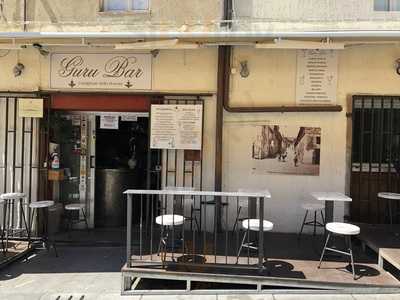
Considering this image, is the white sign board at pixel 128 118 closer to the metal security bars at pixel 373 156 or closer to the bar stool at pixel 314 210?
the bar stool at pixel 314 210

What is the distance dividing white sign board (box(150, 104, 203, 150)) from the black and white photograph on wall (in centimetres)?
103

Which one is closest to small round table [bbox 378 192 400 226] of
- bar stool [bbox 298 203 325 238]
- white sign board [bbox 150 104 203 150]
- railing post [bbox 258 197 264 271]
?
bar stool [bbox 298 203 325 238]

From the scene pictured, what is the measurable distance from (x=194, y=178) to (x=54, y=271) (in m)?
2.82

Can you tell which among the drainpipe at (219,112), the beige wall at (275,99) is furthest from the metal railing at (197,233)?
the beige wall at (275,99)

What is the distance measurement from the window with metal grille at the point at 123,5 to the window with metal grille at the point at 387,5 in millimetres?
3969

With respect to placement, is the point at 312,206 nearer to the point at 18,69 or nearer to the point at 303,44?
the point at 303,44

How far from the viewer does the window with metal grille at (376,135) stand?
8.37 metres

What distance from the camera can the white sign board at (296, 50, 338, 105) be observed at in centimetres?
829

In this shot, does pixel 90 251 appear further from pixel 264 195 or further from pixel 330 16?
pixel 330 16

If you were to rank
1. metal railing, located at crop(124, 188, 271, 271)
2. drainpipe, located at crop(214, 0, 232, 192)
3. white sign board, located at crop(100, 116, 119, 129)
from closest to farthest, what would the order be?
metal railing, located at crop(124, 188, 271, 271) → drainpipe, located at crop(214, 0, 232, 192) → white sign board, located at crop(100, 116, 119, 129)

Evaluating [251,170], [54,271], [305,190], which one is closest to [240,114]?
[251,170]

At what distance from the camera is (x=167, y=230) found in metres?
7.22

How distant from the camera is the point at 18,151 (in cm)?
875

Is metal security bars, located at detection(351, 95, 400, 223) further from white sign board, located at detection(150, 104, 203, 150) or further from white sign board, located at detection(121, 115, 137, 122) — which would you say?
white sign board, located at detection(121, 115, 137, 122)
